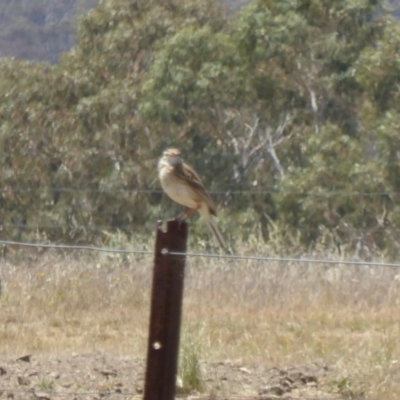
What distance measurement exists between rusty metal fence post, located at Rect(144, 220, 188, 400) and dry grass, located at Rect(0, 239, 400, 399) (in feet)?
9.29

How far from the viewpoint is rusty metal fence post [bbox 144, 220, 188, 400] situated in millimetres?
3785

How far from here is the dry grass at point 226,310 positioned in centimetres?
802

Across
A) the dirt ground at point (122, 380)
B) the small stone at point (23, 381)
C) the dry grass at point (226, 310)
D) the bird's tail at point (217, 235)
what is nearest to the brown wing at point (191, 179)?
the bird's tail at point (217, 235)

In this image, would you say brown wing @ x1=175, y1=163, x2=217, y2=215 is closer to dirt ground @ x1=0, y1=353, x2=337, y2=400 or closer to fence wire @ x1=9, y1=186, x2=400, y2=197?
dirt ground @ x1=0, y1=353, x2=337, y2=400

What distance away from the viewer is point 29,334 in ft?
30.0

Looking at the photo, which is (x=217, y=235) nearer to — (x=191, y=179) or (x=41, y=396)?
(x=191, y=179)

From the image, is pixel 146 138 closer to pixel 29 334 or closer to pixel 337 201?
pixel 337 201

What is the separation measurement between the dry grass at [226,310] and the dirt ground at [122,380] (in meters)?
0.33

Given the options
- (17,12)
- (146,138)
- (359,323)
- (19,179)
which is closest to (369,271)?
(359,323)

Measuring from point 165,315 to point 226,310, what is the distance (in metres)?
6.31

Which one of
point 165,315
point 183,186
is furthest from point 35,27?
point 165,315

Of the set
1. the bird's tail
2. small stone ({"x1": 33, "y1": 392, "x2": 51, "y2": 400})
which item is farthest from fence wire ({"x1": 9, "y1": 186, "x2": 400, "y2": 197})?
small stone ({"x1": 33, "y1": 392, "x2": 51, "y2": 400})

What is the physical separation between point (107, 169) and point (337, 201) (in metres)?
6.05

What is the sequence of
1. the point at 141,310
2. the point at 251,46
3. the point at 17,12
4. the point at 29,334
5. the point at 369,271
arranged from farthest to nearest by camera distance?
the point at 17,12, the point at 251,46, the point at 369,271, the point at 141,310, the point at 29,334
